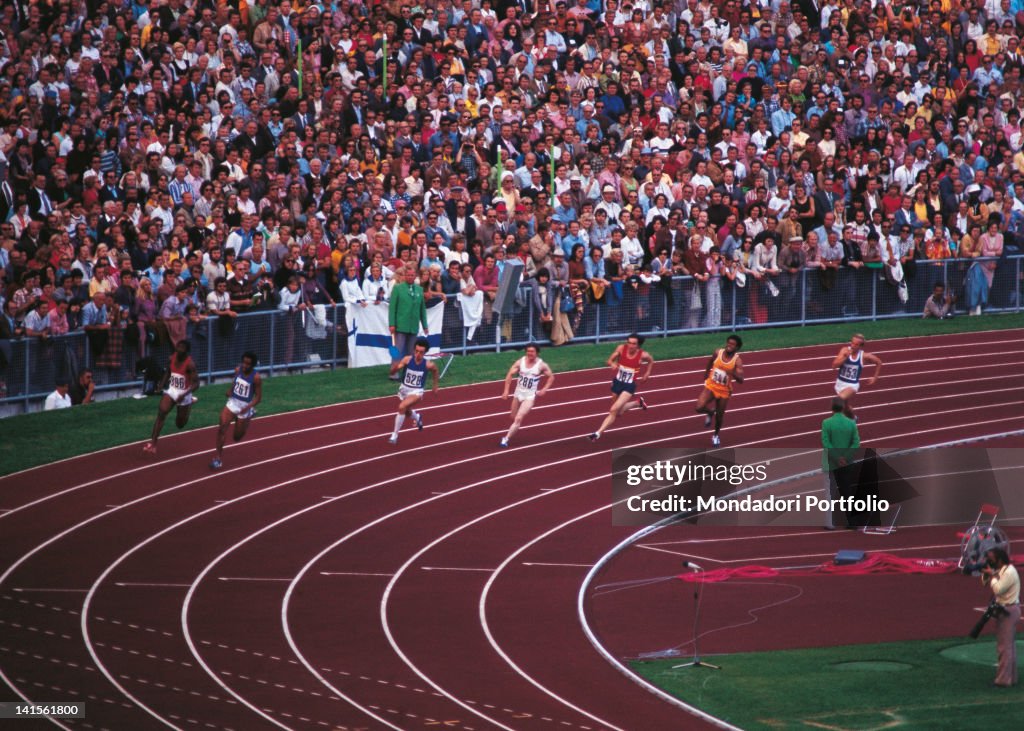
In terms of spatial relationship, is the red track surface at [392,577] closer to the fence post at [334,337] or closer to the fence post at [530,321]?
the fence post at [334,337]

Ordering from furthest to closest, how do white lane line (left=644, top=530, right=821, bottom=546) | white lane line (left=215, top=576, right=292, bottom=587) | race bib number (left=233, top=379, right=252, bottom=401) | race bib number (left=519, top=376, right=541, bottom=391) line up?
race bib number (left=519, top=376, right=541, bottom=391), race bib number (left=233, top=379, right=252, bottom=401), white lane line (left=644, top=530, right=821, bottom=546), white lane line (left=215, top=576, right=292, bottom=587)

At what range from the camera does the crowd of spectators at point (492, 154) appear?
2405 cm

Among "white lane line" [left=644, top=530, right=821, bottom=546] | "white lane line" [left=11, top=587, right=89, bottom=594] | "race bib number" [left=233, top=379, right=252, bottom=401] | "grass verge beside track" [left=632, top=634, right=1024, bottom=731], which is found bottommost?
"grass verge beside track" [left=632, top=634, right=1024, bottom=731]

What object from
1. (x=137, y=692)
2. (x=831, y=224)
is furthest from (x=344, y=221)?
(x=137, y=692)

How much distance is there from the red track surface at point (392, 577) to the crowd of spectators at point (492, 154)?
244 centimetres

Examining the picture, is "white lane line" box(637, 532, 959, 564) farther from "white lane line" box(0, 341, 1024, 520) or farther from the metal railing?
the metal railing

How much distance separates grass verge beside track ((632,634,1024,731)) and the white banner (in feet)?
37.4

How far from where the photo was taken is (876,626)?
16406 millimetres

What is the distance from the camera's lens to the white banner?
1016 inches

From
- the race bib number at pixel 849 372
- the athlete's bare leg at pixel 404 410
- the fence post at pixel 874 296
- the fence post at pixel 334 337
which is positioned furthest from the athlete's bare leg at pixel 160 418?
the fence post at pixel 874 296

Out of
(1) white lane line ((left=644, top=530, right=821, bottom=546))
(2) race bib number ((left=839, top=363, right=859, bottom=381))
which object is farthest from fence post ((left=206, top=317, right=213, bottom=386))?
(2) race bib number ((left=839, top=363, right=859, bottom=381))

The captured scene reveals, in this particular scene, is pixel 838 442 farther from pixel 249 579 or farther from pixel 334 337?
pixel 334 337

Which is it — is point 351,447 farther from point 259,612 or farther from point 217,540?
point 259,612

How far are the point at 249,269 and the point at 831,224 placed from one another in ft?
34.4
